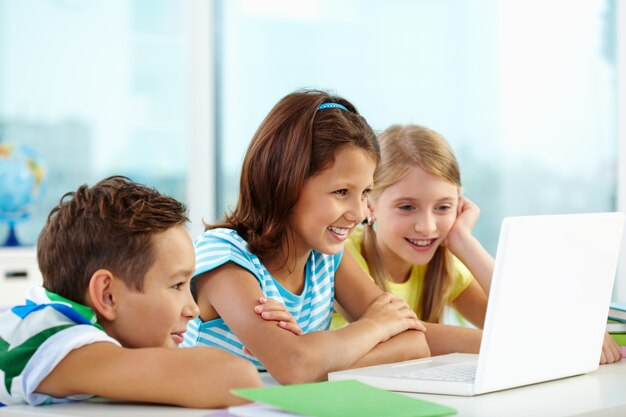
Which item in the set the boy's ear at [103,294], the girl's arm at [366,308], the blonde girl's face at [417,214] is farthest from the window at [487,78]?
the boy's ear at [103,294]

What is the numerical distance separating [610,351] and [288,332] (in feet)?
1.82

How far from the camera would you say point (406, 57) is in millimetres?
3604

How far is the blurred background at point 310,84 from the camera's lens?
3100 millimetres

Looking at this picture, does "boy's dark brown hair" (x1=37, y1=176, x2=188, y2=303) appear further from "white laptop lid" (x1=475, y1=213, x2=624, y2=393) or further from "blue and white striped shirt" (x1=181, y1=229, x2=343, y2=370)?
"white laptop lid" (x1=475, y1=213, x2=624, y2=393)

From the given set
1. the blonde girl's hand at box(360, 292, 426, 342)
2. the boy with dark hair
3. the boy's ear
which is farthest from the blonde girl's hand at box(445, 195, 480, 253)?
the boy's ear

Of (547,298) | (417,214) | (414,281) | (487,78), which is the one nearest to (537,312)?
(547,298)

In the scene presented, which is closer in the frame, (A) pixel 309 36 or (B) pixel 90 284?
(B) pixel 90 284

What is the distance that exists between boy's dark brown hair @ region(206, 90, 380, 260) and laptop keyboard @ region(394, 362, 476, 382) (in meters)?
0.46

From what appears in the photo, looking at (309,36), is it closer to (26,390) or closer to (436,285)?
(436,285)

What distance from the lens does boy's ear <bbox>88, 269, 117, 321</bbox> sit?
45.3 inches

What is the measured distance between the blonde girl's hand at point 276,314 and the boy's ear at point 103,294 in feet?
0.96

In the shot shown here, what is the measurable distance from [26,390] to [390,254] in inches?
47.5

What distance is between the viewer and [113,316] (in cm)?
117

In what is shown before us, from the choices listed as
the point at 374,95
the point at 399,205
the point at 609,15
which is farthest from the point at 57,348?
the point at 374,95
